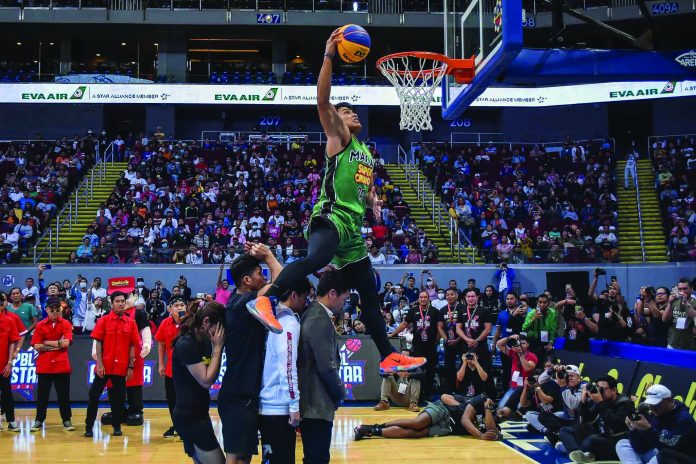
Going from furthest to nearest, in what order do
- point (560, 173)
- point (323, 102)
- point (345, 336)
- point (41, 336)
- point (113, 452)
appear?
point (560, 173) < point (345, 336) < point (41, 336) < point (113, 452) < point (323, 102)

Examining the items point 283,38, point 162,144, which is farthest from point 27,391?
point 283,38

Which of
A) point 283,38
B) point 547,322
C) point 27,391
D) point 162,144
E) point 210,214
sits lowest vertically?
point 27,391

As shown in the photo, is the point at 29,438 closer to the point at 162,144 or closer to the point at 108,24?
the point at 162,144

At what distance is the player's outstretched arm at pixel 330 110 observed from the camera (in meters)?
5.52

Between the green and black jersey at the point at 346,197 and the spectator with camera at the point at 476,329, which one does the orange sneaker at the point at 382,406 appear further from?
the green and black jersey at the point at 346,197

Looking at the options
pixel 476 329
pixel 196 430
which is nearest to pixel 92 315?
pixel 476 329

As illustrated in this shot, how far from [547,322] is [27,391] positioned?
398 inches

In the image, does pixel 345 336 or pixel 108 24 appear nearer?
pixel 345 336

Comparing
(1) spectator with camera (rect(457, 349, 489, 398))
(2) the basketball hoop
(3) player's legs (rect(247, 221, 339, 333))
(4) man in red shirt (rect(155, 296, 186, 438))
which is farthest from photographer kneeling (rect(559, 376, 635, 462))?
(4) man in red shirt (rect(155, 296, 186, 438))

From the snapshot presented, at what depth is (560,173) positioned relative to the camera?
28.6 m

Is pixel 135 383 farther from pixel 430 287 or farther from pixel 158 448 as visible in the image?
pixel 430 287

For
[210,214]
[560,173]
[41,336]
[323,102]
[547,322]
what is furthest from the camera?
[560,173]

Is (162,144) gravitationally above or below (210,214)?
above

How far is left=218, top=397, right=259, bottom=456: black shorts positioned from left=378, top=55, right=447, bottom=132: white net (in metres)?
6.49
